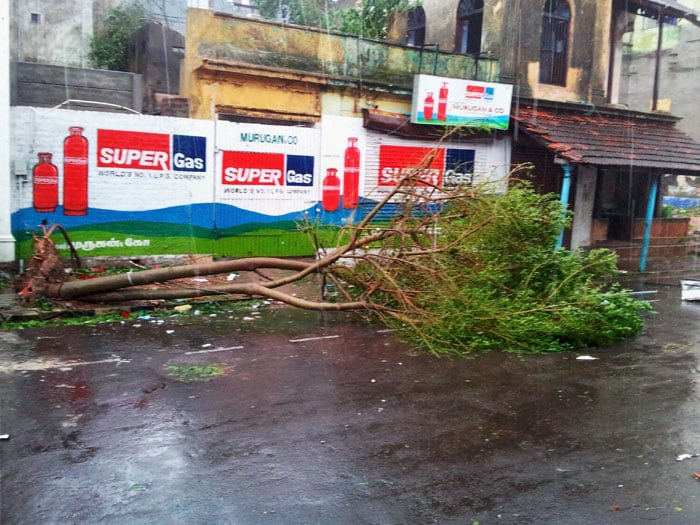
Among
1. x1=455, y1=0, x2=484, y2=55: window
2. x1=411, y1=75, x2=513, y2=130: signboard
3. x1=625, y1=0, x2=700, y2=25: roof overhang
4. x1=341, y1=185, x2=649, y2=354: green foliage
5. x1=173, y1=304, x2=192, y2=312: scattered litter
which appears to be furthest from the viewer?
x1=455, y1=0, x2=484, y2=55: window

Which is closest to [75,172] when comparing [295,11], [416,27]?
[295,11]

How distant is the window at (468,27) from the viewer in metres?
17.0

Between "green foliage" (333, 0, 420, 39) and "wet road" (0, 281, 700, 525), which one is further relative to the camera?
"green foliage" (333, 0, 420, 39)

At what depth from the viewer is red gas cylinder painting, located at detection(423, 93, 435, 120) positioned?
1370 cm

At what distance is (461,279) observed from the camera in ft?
26.1

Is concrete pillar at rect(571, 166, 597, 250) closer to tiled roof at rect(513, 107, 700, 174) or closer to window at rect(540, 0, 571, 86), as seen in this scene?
tiled roof at rect(513, 107, 700, 174)

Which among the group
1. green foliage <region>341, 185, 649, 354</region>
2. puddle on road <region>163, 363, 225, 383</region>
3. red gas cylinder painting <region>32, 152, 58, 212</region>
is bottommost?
puddle on road <region>163, 363, 225, 383</region>

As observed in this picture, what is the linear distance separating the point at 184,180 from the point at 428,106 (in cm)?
567

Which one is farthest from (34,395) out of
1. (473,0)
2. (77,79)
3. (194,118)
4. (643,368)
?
(473,0)

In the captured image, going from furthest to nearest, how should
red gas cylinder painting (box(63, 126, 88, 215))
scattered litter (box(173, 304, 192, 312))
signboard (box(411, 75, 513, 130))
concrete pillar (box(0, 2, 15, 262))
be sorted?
signboard (box(411, 75, 513, 130)) → red gas cylinder painting (box(63, 126, 88, 215)) → concrete pillar (box(0, 2, 15, 262)) → scattered litter (box(173, 304, 192, 312))

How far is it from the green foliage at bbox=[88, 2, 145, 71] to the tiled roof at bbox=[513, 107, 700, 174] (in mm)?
10107

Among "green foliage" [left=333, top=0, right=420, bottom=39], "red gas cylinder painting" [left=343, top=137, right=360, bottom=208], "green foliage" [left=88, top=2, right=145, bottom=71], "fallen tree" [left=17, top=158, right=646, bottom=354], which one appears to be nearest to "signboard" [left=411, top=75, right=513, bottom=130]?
"red gas cylinder painting" [left=343, top=137, right=360, bottom=208]

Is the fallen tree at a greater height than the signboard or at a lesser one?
lesser

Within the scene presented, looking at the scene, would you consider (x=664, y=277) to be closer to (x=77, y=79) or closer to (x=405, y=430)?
(x=405, y=430)
